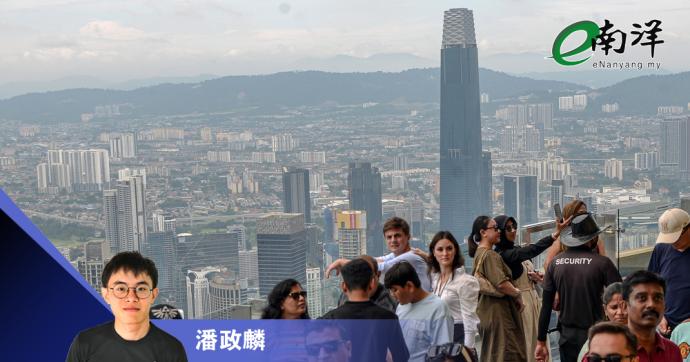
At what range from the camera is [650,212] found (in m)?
4.91

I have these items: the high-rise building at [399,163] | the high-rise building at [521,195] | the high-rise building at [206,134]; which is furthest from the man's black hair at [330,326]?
the high-rise building at [206,134]

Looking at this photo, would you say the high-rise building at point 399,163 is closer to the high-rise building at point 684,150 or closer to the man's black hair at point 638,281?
the high-rise building at point 684,150

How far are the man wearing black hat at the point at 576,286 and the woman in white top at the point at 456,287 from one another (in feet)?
0.93

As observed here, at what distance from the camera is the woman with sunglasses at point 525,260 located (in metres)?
3.70

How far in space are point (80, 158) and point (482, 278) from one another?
18.8 metres

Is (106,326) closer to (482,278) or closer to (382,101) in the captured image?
(482,278)

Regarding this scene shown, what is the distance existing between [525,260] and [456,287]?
0.72 meters

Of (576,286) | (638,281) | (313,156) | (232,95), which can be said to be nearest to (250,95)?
(232,95)

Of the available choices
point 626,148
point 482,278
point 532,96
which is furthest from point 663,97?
point 482,278

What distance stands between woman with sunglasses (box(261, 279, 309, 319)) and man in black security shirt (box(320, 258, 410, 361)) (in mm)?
102

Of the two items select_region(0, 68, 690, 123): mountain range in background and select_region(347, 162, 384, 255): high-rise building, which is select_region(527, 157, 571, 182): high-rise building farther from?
select_region(347, 162, 384, 255): high-rise building

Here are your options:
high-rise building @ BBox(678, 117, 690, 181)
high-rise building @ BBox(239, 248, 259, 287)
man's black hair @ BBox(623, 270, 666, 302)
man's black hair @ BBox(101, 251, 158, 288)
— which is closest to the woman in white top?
man's black hair @ BBox(623, 270, 666, 302)

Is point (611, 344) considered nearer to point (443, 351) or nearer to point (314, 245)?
point (443, 351)

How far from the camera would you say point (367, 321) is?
2.73 m
